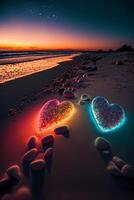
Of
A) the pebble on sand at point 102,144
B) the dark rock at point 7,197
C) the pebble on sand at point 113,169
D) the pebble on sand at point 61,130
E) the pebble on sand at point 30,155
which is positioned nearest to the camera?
the dark rock at point 7,197

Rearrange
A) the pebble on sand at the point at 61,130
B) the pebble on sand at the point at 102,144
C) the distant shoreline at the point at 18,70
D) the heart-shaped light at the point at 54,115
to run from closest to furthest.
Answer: the pebble on sand at the point at 102,144 < the pebble on sand at the point at 61,130 < the heart-shaped light at the point at 54,115 < the distant shoreline at the point at 18,70

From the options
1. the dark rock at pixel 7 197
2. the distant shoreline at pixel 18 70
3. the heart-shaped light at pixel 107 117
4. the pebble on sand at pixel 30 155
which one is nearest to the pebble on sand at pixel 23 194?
the dark rock at pixel 7 197

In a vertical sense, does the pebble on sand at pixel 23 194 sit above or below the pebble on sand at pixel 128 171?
below

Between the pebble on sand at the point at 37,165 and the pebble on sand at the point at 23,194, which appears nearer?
the pebble on sand at the point at 23,194

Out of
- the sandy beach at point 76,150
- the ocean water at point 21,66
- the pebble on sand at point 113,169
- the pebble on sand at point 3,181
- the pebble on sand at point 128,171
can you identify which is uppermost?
the pebble on sand at point 128,171

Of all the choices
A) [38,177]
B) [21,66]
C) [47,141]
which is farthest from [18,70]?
[38,177]

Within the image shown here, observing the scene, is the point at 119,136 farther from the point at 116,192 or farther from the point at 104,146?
the point at 116,192

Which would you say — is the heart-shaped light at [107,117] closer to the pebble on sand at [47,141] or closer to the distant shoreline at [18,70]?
the pebble on sand at [47,141]

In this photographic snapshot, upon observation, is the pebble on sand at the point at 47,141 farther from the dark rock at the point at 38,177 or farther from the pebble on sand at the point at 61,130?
the dark rock at the point at 38,177
